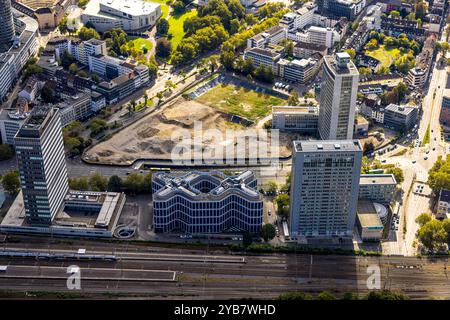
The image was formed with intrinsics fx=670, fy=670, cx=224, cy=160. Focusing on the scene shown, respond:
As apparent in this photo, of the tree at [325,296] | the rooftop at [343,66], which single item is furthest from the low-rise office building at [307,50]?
the tree at [325,296]

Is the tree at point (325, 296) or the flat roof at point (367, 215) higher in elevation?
the flat roof at point (367, 215)

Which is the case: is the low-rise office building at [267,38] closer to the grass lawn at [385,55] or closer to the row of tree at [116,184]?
the grass lawn at [385,55]

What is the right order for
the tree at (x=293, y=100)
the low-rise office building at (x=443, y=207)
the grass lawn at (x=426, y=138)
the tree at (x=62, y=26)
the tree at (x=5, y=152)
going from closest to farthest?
1. the low-rise office building at (x=443, y=207)
2. the tree at (x=5, y=152)
3. the grass lawn at (x=426, y=138)
4. the tree at (x=293, y=100)
5. the tree at (x=62, y=26)

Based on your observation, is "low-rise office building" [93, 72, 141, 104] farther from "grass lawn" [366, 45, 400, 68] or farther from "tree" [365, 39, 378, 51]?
"tree" [365, 39, 378, 51]

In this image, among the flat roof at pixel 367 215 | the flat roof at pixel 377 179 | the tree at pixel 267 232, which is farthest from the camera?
the flat roof at pixel 377 179

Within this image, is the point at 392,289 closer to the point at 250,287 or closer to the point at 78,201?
the point at 250,287

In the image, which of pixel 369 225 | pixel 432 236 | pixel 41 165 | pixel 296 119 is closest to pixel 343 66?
pixel 296 119

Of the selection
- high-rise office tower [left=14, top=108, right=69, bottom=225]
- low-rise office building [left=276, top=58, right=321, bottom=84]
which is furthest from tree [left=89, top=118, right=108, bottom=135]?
low-rise office building [left=276, top=58, right=321, bottom=84]
